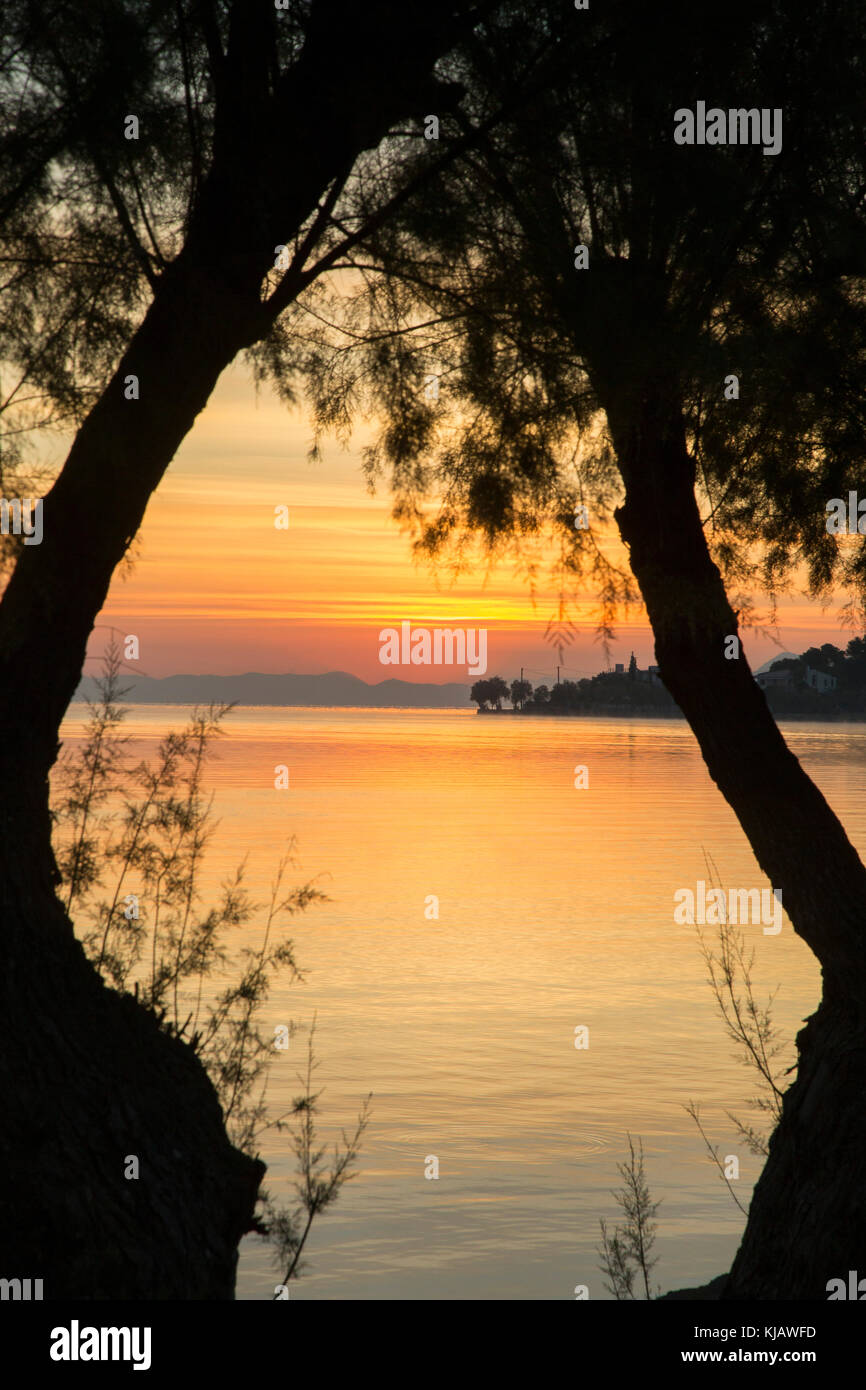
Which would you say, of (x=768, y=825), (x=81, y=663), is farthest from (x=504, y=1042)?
(x=81, y=663)

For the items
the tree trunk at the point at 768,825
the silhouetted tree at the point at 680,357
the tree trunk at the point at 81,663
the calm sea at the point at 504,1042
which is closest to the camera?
the tree trunk at the point at 81,663

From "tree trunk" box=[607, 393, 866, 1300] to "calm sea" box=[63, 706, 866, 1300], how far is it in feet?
9.49

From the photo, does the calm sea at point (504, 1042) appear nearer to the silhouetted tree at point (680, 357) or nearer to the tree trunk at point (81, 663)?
the silhouetted tree at point (680, 357)

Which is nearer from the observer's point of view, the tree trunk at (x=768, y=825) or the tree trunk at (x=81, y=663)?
the tree trunk at (x=81, y=663)

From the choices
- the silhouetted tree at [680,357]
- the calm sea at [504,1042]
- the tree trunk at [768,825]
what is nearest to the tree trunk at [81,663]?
the silhouetted tree at [680,357]

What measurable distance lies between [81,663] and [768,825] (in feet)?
9.74

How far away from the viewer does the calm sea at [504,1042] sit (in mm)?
8250

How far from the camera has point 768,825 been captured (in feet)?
18.2

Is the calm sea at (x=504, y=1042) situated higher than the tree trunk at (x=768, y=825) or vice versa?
the tree trunk at (x=768, y=825)

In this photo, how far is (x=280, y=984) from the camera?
47.4 feet

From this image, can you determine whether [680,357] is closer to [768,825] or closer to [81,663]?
[768,825]

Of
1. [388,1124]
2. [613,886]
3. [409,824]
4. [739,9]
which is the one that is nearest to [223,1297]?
[739,9]

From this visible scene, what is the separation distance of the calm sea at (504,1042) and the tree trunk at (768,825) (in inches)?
114

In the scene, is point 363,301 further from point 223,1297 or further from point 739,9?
point 223,1297
